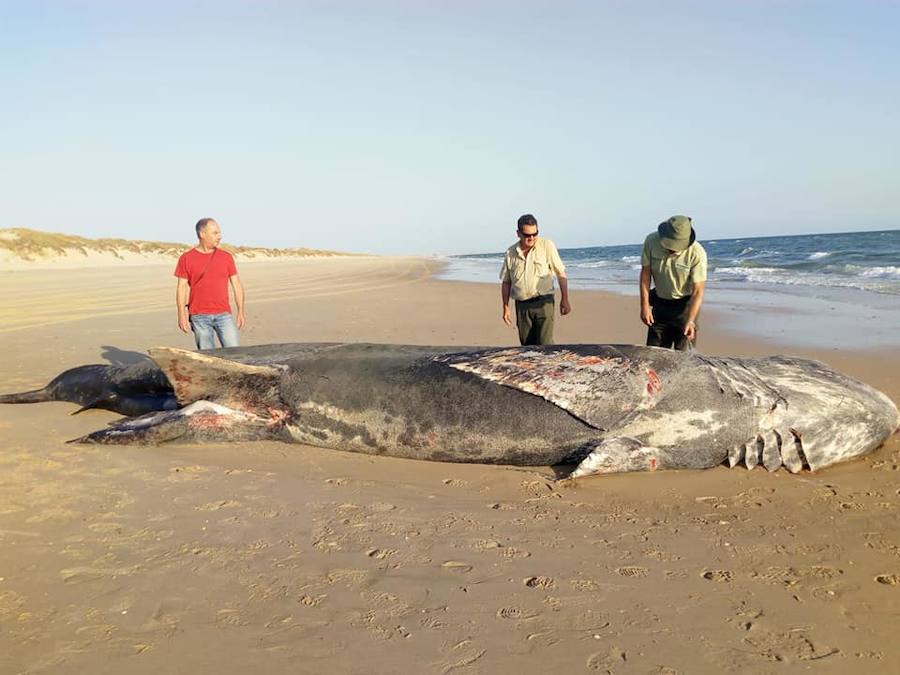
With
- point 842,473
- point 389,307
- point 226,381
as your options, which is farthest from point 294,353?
point 389,307

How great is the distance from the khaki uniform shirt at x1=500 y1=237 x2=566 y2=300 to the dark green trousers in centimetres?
8

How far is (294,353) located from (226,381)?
670 mm

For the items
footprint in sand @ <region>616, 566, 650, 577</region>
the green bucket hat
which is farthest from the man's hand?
footprint in sand @ <region>616, 566, 650, 577</region>

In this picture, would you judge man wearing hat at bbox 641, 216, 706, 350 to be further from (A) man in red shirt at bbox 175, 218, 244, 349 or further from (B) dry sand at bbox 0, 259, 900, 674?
(A) man in red shirt at bbox 175, 218, 244, 349

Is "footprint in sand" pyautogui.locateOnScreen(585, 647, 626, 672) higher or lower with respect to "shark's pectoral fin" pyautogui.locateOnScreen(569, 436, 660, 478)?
lower

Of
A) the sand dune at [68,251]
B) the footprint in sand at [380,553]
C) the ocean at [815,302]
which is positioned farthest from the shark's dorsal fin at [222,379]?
the sand dune at [68,251]

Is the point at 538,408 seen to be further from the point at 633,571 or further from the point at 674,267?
the point at 674,267

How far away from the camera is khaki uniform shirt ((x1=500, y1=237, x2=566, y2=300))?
23.2 ft

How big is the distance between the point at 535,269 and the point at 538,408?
8.17ft

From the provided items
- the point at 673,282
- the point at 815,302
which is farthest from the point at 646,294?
the point at 815,302

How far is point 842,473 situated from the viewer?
4707 millimetres

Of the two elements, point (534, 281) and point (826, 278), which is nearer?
point (534, 281)

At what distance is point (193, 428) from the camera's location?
17.5 feet

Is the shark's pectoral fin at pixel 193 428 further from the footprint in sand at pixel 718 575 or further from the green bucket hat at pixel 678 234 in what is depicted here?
the green bucket hat at pixel 678 234
